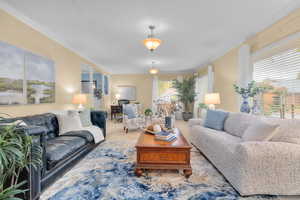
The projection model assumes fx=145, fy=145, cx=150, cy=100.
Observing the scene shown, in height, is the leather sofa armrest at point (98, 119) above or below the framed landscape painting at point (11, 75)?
below

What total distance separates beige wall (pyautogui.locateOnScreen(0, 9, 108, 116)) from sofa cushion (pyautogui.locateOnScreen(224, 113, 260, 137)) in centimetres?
395

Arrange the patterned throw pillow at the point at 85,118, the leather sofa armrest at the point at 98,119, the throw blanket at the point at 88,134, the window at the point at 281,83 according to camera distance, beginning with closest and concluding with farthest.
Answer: the window at the point at 281,83 → the throw blanket at the point at 88,134 → the patterned throw pillow at the point at 85,118 → the leather sofa armrest at the point at 98,119

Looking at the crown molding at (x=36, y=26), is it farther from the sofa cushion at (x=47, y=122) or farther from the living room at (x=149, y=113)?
the sofa cushion at (x=47, y=122)

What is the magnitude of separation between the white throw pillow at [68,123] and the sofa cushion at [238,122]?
305 centimetres

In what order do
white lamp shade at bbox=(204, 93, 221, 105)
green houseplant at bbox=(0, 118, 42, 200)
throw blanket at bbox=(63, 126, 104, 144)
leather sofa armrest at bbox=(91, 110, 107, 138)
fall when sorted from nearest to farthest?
green houseplant at bbox=(0, 118, 42, 200) < throw blanket at bbox=(63, 126, 104, 144) < leather sofa armrest at bbox=(91, 110, 107, 138) < white lamp shade at bbox=(204, 93, 221, 105)

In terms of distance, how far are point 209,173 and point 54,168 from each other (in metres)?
2.21

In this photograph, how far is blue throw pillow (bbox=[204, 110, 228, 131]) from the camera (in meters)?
3.11

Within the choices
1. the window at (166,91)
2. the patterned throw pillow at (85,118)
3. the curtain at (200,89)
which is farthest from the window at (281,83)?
the window at (166,91)

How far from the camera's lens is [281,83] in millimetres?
2688

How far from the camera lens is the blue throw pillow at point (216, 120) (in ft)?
10.2

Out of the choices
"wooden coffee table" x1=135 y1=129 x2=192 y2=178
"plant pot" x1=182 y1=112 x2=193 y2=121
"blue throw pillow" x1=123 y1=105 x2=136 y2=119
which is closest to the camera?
"wooden coffee table" x1=135 y1=129 x2=192 y2=178

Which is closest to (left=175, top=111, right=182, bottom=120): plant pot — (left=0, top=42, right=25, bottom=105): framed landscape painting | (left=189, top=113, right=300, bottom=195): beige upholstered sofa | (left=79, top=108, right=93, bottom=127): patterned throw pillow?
(left=79, top=108, right=93, bottom=127): patterned throw pillow

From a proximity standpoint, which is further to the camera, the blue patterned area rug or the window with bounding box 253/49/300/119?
the window with bounding box 253/49/300/119

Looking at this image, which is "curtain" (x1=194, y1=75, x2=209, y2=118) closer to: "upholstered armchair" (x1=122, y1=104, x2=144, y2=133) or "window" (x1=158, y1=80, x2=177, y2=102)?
"window" (x1=158, y1=80, x2=177, y2=102)
